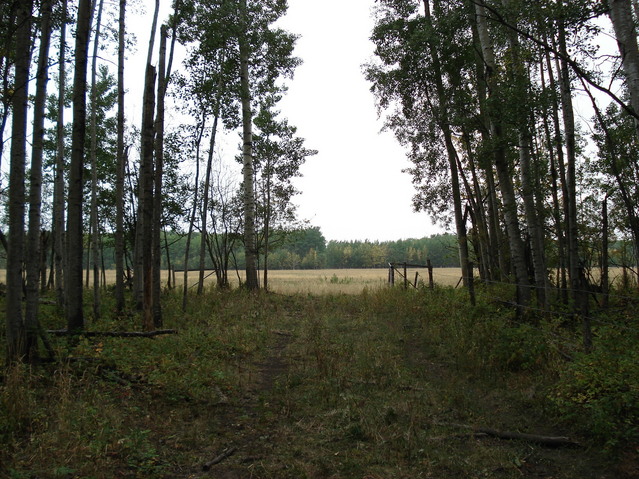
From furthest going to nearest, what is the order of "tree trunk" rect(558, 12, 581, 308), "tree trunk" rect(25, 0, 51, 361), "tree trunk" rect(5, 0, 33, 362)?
"tree trunk" rect(558, 12, 581, 308) → "tree trunk" rect(25, 0, 51, 361) → "tree trunk" rect(5, 0, 33, 362)

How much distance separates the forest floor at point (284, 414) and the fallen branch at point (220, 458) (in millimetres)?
10

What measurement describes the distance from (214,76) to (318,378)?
430 inches

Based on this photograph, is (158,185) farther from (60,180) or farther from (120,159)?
(60,180)

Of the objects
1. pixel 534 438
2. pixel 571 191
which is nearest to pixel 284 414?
pixel 534 438

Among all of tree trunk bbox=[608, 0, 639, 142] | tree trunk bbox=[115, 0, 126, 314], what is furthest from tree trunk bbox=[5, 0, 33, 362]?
tree trunk bbox=[608, 0, 639, 142]

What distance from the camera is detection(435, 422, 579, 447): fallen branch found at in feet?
12.4

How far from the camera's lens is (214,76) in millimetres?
12508

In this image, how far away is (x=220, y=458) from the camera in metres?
3.51

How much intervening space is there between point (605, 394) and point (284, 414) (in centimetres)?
365

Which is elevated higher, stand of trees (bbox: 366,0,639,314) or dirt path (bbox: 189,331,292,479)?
stand of trees (bbox: 366,0,639,314)

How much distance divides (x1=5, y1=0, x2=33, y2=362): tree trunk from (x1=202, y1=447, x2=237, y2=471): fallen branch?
303cm

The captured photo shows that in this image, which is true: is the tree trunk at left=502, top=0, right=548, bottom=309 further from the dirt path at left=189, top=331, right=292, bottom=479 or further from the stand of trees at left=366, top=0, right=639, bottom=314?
the dirt path at left=189, top=331, right=292, bottom=479

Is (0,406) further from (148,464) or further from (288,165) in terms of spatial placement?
(288,165)

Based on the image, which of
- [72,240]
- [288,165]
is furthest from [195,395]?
[288,165]
